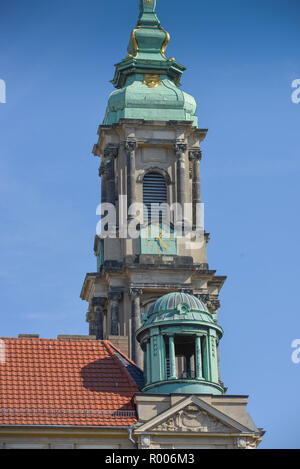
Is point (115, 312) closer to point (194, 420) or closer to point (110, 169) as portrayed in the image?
point (110, 169)

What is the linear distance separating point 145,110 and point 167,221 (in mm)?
7653

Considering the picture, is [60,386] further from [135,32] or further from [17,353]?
[135,32]

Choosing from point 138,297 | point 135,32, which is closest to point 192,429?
point 138,297

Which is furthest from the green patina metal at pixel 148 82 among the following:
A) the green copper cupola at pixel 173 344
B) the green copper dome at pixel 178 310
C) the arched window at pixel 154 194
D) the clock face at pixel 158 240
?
the green copper cupola at pixel 173 344

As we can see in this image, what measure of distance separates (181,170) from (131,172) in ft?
10.1

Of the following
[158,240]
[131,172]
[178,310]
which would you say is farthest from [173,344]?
[131,172]

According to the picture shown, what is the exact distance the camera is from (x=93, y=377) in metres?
62.1

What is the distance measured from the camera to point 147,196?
8669 centimetres

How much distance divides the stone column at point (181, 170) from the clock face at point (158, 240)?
2.25m

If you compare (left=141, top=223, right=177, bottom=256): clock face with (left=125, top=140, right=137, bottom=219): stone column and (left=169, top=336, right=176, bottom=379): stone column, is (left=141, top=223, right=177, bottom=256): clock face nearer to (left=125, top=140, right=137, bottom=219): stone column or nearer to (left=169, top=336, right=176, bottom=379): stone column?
(left=125, top=140, right=137, bottom=219): stone column

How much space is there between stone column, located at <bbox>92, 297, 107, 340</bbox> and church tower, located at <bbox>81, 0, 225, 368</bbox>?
2.3 inches

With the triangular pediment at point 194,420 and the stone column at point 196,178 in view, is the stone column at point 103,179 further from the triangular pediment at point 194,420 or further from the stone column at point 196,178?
the triangular pediment at point 194,420
